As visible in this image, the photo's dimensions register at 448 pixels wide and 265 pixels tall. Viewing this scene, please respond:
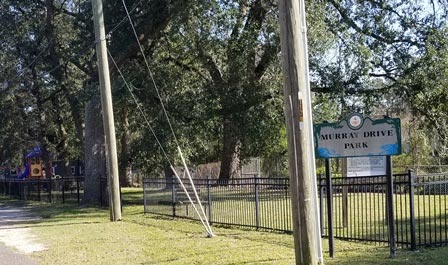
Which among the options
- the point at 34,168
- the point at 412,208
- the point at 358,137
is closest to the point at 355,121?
the point at 358,137

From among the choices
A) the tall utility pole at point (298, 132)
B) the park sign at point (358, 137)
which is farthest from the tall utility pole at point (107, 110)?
the tall utility pole at point (298, 132)

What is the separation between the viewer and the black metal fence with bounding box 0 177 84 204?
25.9 meters

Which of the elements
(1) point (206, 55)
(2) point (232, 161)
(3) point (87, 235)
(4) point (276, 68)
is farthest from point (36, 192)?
(3) point (87, 235)

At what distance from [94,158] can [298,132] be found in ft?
51.9

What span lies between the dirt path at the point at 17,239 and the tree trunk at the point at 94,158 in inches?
122

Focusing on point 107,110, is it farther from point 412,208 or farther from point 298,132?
point 412,208

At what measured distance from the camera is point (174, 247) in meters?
10.9

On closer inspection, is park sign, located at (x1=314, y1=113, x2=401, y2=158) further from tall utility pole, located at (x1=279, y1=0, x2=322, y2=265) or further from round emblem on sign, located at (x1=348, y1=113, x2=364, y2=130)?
tall utility pole, located at (x1=279, y1=0, x2=322, y2=265)

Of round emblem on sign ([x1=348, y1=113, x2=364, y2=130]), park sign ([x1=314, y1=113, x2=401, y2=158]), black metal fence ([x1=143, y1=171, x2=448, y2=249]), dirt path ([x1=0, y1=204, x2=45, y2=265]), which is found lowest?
dirt path ([x1=0, y1=204, x2=45, y2=265])

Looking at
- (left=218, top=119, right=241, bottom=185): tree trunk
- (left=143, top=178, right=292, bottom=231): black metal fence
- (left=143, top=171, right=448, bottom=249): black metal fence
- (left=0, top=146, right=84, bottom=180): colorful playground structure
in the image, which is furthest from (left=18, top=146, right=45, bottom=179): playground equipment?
(left=143, top=178, right=292, bottom=231): black metal fence

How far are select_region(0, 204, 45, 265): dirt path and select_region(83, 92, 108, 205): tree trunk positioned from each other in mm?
3110

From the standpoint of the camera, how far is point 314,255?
786 cm

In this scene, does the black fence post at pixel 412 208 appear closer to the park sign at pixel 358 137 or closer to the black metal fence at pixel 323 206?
the park sign at pixel 358 137

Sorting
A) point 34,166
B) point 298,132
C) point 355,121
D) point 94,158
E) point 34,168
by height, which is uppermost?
point 355,121
